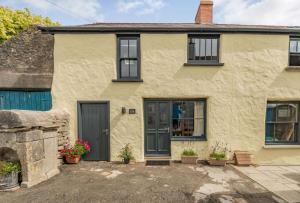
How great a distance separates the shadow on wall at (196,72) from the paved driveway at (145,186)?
12.9ft

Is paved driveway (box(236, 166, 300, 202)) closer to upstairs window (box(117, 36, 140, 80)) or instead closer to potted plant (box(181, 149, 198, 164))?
potted plant (box(181, 149, 198, 164))

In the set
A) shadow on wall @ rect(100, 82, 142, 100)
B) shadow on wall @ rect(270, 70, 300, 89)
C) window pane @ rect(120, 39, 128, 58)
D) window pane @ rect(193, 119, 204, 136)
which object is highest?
window pane @ rect(120, 39, 128, 58)

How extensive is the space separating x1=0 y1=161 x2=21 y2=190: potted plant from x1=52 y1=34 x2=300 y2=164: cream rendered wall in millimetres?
2689

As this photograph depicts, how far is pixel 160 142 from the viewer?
7.99 metres

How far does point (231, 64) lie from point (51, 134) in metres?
8.14

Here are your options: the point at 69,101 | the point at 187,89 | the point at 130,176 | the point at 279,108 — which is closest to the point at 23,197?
the point at 130,176

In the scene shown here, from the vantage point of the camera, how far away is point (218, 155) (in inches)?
293

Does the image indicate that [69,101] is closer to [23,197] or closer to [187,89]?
[23,197]

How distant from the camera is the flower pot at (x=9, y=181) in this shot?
5.09m

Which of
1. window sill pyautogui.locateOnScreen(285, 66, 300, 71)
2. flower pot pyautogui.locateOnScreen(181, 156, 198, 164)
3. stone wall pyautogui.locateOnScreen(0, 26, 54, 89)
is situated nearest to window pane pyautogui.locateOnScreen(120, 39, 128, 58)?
stone wall pyautogui.locateOnScreen(0, 26, 54, 89)

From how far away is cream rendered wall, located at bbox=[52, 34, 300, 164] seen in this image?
7.70 meters

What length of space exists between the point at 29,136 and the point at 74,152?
2.30m

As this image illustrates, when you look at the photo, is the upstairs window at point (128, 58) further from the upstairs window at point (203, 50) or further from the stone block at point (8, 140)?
the stone block at point (8, 140)

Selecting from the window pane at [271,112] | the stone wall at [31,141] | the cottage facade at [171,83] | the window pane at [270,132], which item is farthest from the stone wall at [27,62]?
the window pane at [270,132]
